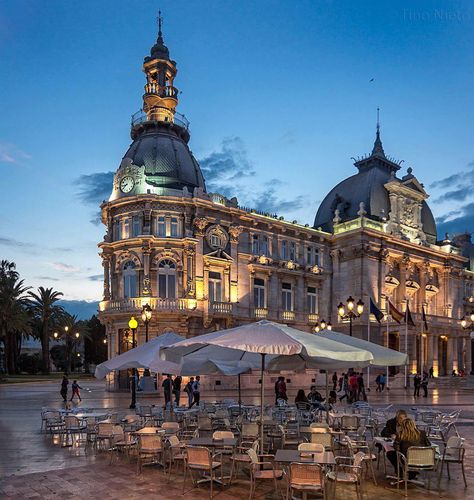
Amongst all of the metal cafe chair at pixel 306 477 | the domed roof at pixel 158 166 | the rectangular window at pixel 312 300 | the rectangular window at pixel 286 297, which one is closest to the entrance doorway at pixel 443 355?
the rectangular window at pixel 312 300

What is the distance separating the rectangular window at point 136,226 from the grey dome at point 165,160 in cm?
327

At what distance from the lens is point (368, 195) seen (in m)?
58.3

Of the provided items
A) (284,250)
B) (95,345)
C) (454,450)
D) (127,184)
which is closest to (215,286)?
(284,250)

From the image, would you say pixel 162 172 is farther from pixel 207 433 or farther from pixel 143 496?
pixel 143 496

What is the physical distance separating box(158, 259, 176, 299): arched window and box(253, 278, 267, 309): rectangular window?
8.68 metres

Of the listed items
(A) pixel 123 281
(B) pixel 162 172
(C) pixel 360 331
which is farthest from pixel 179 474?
(C) pixel 360 331

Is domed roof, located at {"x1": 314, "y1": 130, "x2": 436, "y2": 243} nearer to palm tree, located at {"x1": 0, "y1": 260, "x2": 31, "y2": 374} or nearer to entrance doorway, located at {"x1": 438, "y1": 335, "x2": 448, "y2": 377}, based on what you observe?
entrance doorway, located at {"x1": 438, "y1": 335, "x2": 448, "y2": 377}

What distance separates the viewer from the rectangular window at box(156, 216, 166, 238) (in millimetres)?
41625

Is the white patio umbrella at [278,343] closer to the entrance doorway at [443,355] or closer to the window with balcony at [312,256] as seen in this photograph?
the window with balcony at [312,256]

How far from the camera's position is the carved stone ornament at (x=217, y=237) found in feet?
144

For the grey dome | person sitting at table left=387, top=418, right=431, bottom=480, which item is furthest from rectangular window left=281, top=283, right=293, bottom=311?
person sitting at table left=387, top=418, right=431, bottom=480

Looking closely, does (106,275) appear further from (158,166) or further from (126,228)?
(158,166)

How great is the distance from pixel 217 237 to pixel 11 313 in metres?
28.4

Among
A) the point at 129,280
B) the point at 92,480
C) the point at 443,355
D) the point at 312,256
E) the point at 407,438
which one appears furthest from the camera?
the point at 443,355
